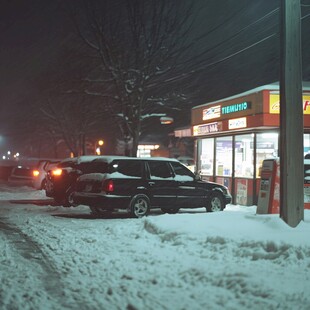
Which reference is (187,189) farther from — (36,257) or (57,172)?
(36,257)

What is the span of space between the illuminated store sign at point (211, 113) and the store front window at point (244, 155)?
1.73 meters

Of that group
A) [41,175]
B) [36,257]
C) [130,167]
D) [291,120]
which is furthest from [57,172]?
[291,120]

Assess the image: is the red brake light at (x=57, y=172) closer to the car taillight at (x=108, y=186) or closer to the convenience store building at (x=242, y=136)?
the car taillight at (x=108, y=186)

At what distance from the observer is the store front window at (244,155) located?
1947 cm

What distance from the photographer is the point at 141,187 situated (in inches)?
562

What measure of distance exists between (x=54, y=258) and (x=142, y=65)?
797 inches

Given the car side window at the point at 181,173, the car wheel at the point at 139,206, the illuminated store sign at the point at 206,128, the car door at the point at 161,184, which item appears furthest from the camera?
the illuminated store sign at the point at 206,128

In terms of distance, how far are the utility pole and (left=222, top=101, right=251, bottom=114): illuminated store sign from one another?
368 inches

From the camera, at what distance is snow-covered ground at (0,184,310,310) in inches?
227

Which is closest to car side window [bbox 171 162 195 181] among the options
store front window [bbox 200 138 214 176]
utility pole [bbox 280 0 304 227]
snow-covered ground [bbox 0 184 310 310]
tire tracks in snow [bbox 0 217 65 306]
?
snow-covered ground [bbox 0 184 310 310]

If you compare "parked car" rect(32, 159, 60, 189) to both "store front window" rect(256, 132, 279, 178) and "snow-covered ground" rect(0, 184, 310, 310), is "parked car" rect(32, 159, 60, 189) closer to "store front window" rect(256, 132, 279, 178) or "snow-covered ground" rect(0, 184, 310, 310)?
"store front window" rect(256, 132, 279, 178)

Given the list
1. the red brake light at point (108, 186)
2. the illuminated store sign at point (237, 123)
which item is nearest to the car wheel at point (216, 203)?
the red brake light at point (108, 186)

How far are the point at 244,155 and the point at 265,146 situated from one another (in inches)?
41.7

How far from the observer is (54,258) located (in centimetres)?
827
